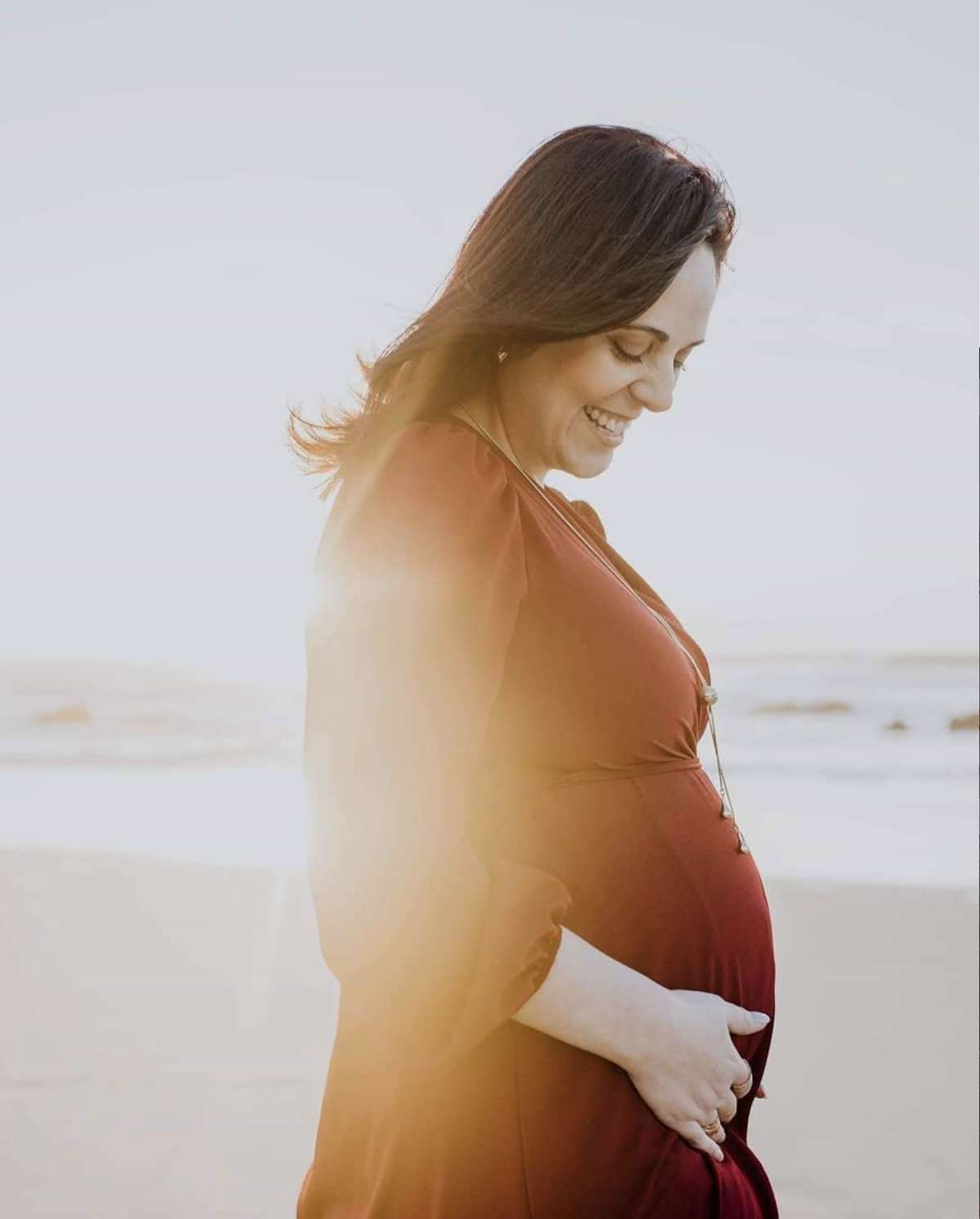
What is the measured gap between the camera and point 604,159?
1584 mm

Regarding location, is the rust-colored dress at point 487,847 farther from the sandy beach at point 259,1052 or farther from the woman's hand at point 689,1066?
the sandy beach at point 259,1052

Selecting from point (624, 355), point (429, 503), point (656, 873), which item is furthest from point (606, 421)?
point (656, 873)

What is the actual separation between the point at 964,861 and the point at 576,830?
23.8 ft

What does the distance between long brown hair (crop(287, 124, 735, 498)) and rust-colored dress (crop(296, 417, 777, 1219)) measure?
0.15 metres

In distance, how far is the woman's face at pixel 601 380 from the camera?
158cm

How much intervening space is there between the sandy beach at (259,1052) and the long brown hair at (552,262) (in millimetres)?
2680

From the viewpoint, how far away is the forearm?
1284 millimetres

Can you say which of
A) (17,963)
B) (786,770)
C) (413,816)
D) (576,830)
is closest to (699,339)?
(576,830)

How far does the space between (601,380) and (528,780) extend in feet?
1.67

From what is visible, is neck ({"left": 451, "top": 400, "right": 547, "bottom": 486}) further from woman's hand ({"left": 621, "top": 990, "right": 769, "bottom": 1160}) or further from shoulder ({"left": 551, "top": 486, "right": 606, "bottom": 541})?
woman's hand ({"left": 621, "top": 990, "right": 769, "bottom": 1160})

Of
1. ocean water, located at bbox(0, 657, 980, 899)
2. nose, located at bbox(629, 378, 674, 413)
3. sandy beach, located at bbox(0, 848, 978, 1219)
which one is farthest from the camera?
ocean water, located at bbox(0, 657, 980, 899)

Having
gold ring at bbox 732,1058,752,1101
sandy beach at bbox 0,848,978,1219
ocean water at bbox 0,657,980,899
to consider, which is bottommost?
ocean water at bbox 0,657,980,899

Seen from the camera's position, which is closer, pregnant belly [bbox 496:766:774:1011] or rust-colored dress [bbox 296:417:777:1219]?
rust-colored dress [bbox 296:417:777:1219]

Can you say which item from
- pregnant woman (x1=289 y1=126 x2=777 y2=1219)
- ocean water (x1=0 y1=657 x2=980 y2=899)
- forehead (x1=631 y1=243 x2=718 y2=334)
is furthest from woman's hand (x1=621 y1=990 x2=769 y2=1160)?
forehead (x1=631 y1=243 x2=718 y2=334)
